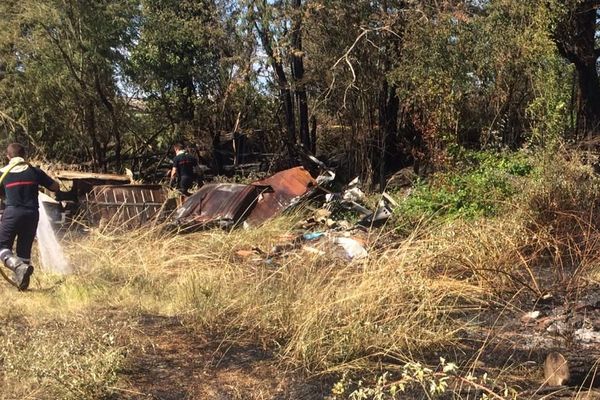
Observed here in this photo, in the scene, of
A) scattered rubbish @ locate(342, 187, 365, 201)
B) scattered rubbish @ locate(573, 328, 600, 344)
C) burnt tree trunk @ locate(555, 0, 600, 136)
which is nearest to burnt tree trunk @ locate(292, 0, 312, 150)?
scattered rubbish @ locate(342, 187, 365, 201)

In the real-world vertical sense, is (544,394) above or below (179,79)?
below

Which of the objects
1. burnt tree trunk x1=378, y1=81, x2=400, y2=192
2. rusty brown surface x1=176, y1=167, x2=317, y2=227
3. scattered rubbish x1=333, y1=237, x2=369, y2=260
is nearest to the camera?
scattered rubbish x1=333, y1=237, x2=369, y2=260

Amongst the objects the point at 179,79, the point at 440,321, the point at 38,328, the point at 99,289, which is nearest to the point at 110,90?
the point at 179,79

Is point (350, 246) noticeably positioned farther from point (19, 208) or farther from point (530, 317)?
point (19, 208)

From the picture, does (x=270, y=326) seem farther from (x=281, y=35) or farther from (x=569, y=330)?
(x=281, y=35)

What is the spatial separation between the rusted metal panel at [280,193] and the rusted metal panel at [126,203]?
1.67 m

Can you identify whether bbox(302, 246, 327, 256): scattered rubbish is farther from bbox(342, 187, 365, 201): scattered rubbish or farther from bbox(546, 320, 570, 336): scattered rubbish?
bbox(342, 187, 365, 201): scattered rubbish

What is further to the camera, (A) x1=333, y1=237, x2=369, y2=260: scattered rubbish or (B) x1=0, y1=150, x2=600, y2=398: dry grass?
(A) x1=333, y1=237, x2=369, y2=260: scattered rubbish

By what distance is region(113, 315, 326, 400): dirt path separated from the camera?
3.98 metres

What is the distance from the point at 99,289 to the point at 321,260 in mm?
2252

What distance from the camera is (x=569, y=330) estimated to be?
5258mm

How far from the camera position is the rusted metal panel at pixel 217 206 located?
10469mm

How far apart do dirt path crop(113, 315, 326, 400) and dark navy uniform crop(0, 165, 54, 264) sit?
2.46 meters

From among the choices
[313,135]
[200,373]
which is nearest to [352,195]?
[313,135]
